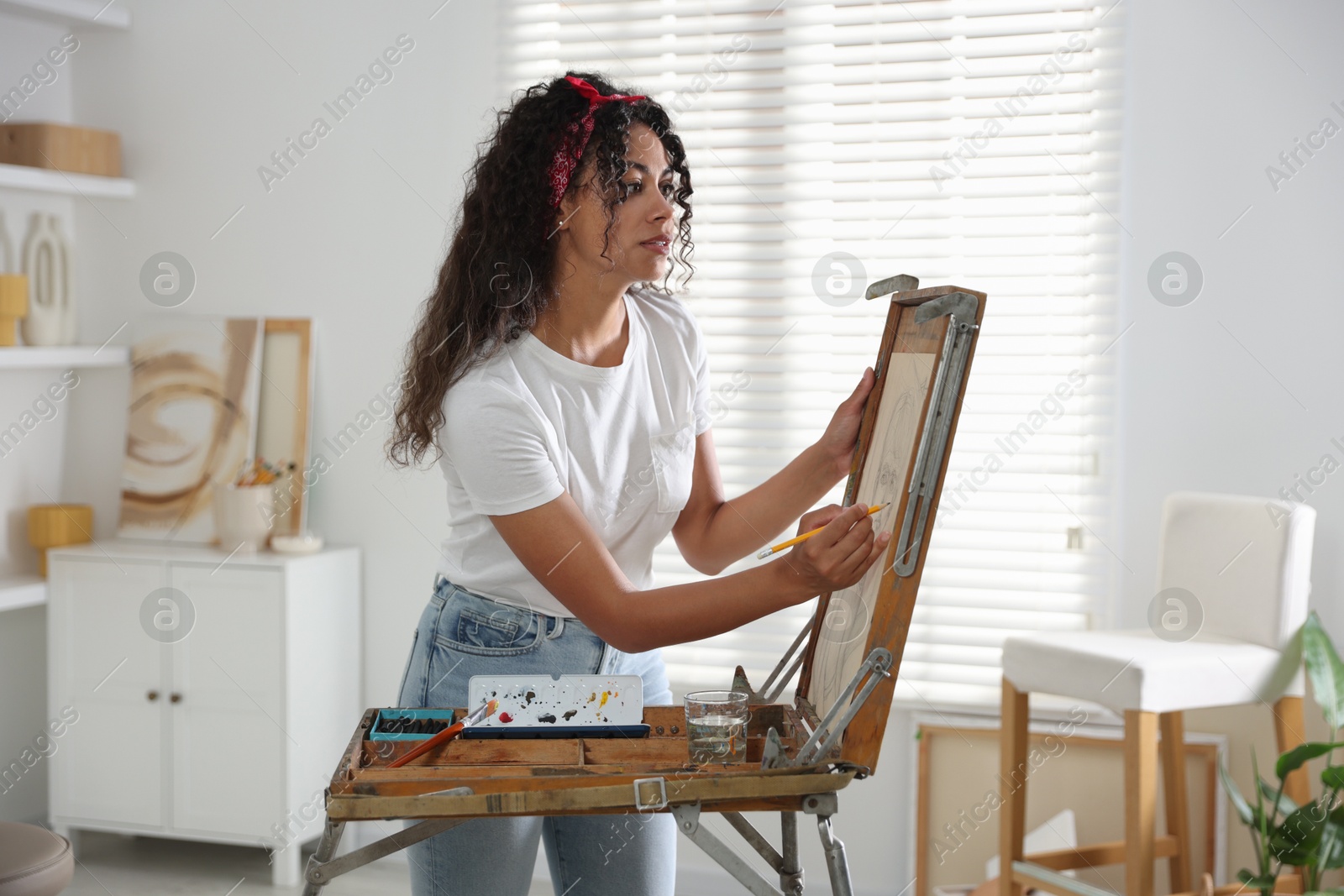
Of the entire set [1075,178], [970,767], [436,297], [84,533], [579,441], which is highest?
[1075,178]

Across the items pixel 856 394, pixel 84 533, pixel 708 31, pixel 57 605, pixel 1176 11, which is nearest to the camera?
pixel 856 394

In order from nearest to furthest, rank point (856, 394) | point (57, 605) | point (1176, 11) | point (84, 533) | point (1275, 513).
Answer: point (856, 394) < point (1275, 513) < point (1176, 11) < point (57, 605) < point (84, 533)

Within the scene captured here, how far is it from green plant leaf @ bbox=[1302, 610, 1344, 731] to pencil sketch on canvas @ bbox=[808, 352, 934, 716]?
1.40 metres

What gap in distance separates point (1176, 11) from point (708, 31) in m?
1.10

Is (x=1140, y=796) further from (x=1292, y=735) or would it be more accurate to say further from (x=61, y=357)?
(x=61, y=357)

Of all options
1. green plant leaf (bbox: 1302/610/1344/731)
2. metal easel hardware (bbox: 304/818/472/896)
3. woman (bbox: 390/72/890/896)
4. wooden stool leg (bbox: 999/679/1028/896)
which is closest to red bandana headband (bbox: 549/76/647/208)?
woman (bbox: 390/72/890/896)

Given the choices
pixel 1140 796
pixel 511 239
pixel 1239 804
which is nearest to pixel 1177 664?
pixel 1140 796

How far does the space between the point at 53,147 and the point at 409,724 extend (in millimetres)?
2600

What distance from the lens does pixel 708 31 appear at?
2.98 m

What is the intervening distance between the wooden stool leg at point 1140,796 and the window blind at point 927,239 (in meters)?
0.54

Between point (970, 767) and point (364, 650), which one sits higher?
point (364, 650)

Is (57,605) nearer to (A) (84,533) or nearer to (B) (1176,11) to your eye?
(A) (84,533)

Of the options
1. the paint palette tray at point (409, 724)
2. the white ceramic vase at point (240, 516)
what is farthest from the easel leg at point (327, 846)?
the white ceramic vase at point (240, 516)

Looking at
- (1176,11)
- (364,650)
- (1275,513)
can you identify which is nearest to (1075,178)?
(1176,11)
